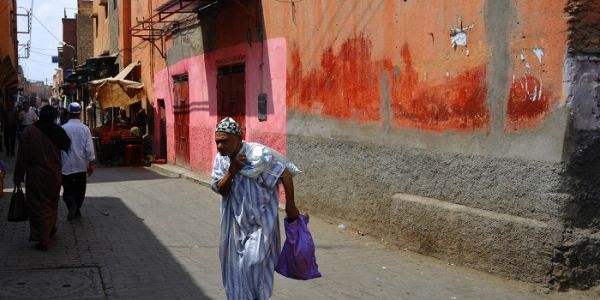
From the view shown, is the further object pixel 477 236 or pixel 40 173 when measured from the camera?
pixel 40 173

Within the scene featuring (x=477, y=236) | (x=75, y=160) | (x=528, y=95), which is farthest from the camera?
(x=75, y=160)

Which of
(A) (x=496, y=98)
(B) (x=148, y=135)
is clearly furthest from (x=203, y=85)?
(A) (x=496, y=98)

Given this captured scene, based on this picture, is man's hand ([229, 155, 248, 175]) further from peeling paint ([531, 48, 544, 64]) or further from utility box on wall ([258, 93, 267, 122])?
utility box on wall ([258, 93, 267, 122])

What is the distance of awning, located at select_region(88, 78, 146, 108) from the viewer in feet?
60.6

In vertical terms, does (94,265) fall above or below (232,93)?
below

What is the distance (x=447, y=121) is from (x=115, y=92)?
14289mm

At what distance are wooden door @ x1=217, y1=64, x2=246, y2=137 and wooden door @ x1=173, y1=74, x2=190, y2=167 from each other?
8.97 feet

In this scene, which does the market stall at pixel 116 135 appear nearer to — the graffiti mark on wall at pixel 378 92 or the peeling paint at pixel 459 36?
the graffiti mark on wall at pixel 378 92

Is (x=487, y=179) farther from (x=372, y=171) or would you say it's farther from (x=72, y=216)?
(x=72, y=216)

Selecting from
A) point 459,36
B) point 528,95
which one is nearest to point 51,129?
point 459,36

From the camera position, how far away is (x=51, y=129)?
24.0ft

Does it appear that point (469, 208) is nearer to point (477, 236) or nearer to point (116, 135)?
point (477, 236)

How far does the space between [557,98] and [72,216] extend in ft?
22.3

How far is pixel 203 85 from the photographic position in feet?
47.4
